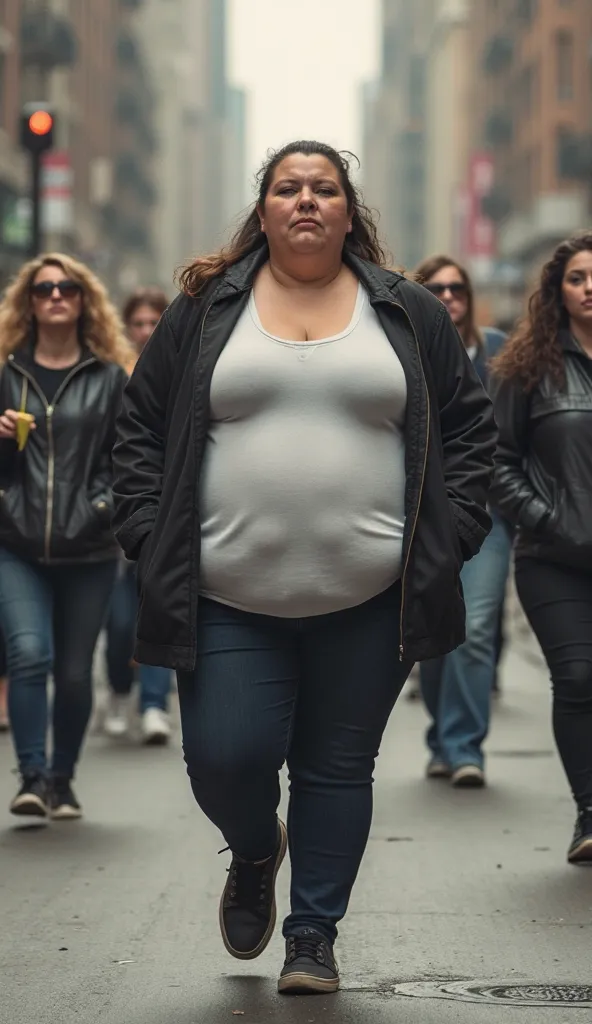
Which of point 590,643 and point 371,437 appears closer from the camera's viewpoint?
point 371,437

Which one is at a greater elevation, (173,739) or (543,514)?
(543,514)

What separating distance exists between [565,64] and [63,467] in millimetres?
60306

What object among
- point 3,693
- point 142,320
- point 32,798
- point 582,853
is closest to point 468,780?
point 582,853

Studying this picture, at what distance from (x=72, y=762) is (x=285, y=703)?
3.21 meters

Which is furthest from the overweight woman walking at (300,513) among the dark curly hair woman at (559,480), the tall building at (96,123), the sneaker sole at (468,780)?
the tall building at (96,123)

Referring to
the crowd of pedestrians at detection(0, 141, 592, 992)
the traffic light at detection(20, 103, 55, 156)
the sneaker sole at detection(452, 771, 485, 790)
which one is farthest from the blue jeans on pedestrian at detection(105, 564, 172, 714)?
the crowd of pedestrians at detection(0, 141, 592, 992)

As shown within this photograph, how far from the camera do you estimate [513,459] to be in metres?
6.90

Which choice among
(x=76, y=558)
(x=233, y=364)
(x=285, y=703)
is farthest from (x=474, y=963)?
(x=76, y=558)

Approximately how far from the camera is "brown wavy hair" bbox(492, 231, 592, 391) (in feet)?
22.3

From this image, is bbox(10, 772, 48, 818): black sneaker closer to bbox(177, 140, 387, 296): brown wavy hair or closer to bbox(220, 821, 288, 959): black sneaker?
bbox(220, 821, 288, 959): black sneaker

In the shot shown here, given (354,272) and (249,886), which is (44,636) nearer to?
(249,886)

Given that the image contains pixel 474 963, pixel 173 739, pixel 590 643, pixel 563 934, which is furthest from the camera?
pixel 173 739

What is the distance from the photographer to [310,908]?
4824 mm

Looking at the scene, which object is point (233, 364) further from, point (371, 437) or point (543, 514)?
point (543, 514)
